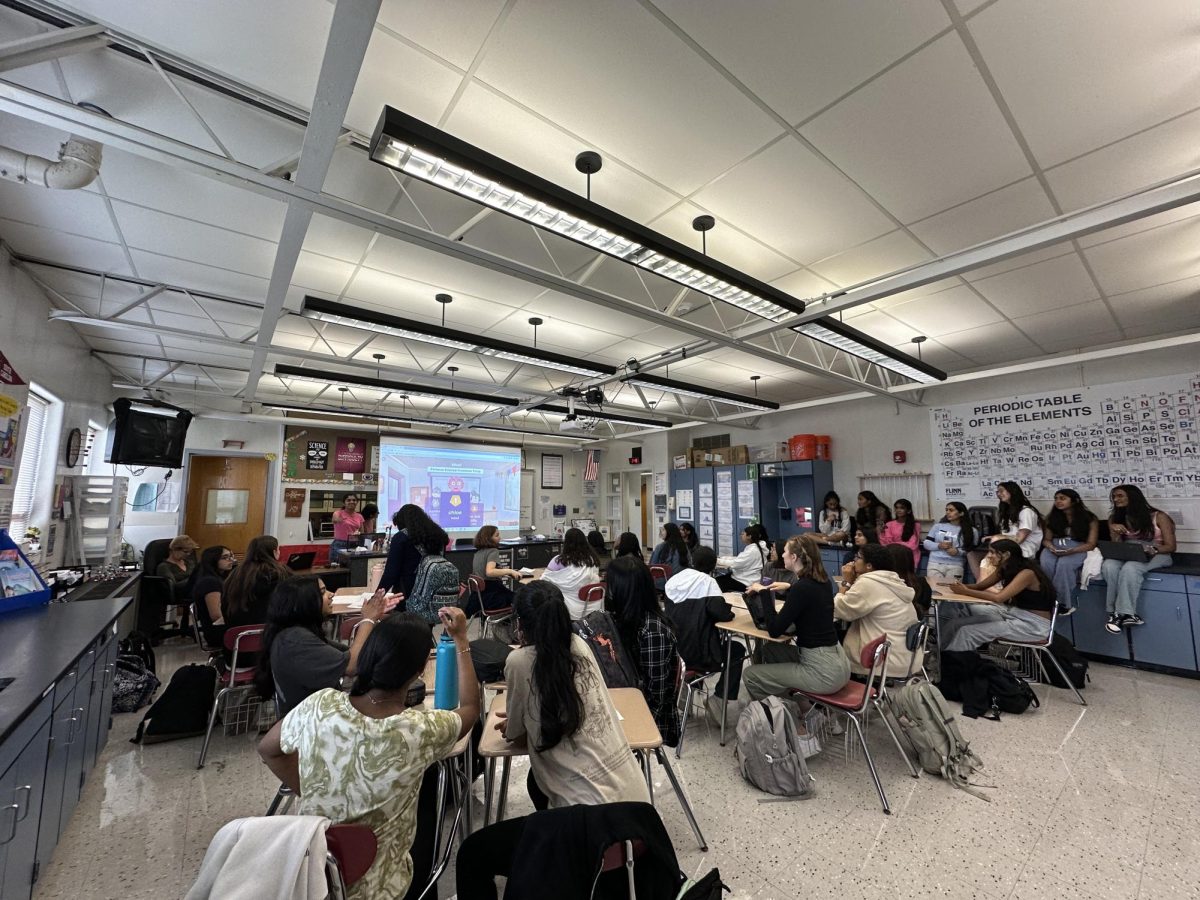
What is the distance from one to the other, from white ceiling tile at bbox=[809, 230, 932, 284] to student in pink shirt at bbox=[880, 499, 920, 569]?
13.0 feet

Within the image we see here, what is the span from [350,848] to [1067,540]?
696 centimetres

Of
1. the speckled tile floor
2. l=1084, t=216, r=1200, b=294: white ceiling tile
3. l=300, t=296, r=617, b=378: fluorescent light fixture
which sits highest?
l=1084, t=216, r=1200, b=294: white ceiling tile

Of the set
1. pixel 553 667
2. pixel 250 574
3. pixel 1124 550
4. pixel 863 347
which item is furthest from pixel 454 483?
pixel 1124 550

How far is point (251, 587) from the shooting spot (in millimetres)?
3227

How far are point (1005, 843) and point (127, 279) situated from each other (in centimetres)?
676

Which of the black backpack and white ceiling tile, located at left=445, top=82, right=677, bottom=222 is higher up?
white ceiling tile, located at left=445, top=82, right=677, bottom=222

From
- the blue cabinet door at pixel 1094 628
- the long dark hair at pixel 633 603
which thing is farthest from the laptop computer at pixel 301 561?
the blue cabinet door at pixel 1094 628

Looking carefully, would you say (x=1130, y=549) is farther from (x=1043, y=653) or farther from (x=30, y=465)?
(x=30, y=465)

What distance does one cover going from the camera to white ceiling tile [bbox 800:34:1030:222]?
7.14 feet

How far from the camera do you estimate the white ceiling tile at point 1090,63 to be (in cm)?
190

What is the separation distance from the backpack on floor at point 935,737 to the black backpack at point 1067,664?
→ 197 centimetres

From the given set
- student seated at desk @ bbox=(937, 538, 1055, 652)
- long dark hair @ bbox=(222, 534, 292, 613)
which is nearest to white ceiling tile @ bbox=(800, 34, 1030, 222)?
student seated at desk @ bbox=(937, 538, 1055, 652)

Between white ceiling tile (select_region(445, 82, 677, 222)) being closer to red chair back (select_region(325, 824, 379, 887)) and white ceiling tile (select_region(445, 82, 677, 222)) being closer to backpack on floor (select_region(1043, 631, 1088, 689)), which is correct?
red chair back (select_region(325, 824, 379, 887))

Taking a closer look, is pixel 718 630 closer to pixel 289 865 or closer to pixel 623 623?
pixel 623 623
